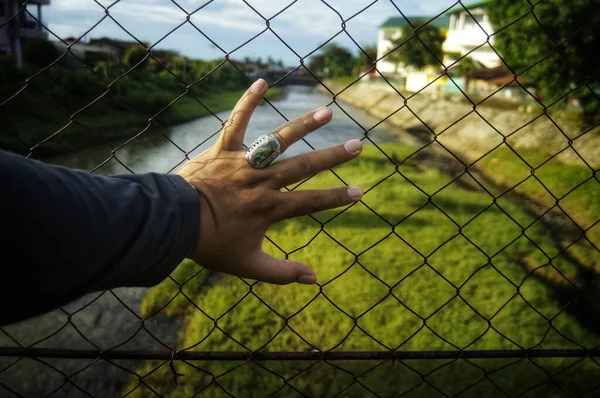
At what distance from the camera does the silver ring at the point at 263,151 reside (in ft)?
2.34

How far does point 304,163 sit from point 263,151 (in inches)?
2.5

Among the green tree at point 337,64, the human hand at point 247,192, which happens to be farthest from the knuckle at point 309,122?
the green tree at point 337,64

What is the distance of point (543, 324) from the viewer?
8.82ft

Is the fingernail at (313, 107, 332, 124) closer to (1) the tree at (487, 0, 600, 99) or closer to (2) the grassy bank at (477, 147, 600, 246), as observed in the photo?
(2) the grassy bank at (477, 147, 600, 246)

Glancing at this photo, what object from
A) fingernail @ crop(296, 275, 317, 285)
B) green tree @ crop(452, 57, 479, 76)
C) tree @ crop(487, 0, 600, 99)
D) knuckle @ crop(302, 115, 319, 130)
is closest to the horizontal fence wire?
fingernail @ crop(296, 275, 317, 285)

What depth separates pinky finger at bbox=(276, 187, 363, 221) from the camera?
738 millimetres

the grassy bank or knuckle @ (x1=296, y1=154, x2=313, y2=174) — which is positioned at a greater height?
knuckle @ (x1=296, y1=154, x2=313, y2=174)

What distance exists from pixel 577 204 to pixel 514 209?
639 millimetres

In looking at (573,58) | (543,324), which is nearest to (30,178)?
(543,324)

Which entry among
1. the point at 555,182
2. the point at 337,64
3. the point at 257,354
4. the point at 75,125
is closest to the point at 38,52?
the point at 75,125

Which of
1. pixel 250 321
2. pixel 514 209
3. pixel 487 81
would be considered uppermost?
pixel 250 321

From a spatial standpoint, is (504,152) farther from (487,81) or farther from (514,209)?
(487,81)

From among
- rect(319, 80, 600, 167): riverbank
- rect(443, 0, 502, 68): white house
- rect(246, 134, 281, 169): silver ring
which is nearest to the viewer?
rect(246, 134, 281, 169): silver ring

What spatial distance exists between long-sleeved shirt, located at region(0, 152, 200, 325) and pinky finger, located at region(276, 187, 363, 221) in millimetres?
134
